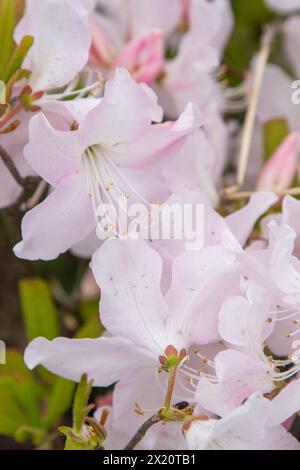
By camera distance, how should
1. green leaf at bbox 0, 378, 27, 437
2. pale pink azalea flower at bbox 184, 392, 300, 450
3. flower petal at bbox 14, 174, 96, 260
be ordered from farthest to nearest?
1. green leaf at bbox 0, 378, 27, 437
2. flower petal at bbox 14, 174, 96, 260
3. pale pink azalea flower at bbox 184, 392, 300, 450

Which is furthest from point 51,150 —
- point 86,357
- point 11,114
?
point 86,357

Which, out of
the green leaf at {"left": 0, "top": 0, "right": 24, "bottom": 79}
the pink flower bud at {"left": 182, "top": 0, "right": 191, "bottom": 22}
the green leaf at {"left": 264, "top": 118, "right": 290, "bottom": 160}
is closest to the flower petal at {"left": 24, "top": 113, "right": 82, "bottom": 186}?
the green leaf at {"left": 0, "top": 0, "right": 24, "bottom": 79}

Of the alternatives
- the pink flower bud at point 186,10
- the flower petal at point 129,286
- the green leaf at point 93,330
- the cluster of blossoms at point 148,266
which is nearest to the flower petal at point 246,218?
the cluster of blossoms at point 148,266

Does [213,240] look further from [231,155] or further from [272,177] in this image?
[231,155]

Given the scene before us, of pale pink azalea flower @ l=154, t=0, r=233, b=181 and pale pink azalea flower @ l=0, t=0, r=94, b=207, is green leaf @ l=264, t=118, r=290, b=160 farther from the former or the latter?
pale pink azalea flower @ l=0, t=0, r=94, b=207

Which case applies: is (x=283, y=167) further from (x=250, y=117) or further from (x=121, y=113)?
(x=121, y=113)

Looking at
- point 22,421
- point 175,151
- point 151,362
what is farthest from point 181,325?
point 22,421
